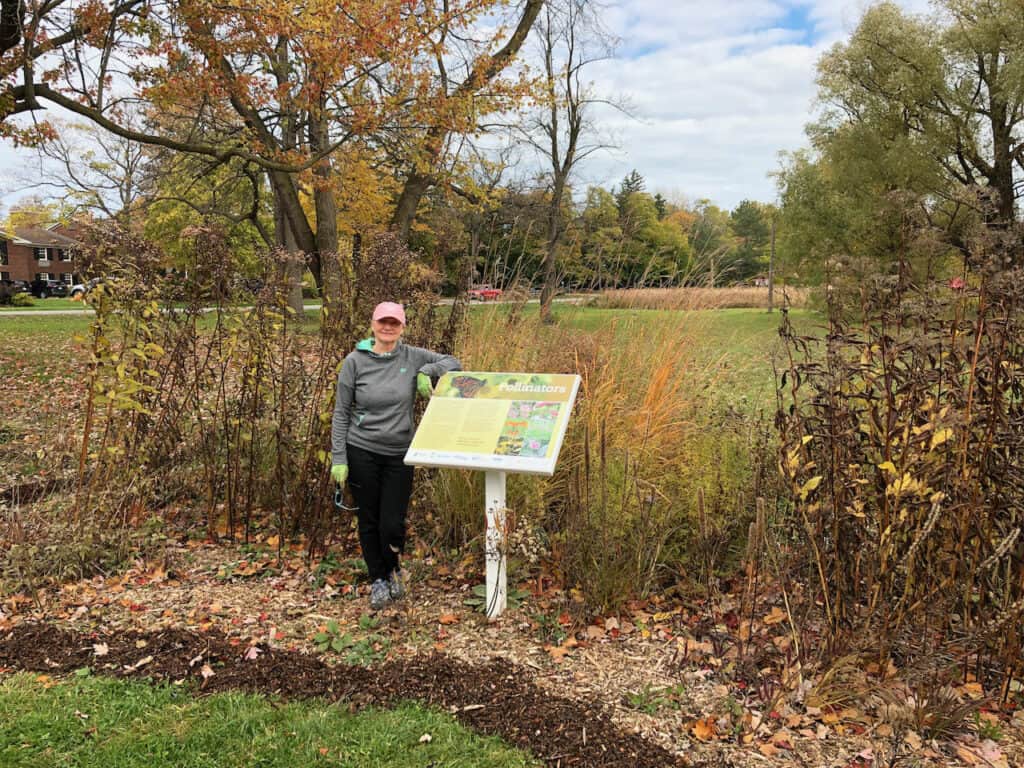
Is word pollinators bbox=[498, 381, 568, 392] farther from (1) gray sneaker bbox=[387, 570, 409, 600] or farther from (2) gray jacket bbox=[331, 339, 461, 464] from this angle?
(1) gray sneaker bbox=[387, 570, 409, 600]

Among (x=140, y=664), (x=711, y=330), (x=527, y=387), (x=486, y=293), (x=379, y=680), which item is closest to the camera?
(x=379, y=680)

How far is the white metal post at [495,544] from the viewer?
339 centimetres

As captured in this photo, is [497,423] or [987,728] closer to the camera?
[987,728]

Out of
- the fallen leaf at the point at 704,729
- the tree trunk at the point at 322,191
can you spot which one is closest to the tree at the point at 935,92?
the tree trunk at the point at 322,191

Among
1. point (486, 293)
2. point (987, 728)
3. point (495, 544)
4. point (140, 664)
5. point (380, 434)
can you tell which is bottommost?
point (140, 664)

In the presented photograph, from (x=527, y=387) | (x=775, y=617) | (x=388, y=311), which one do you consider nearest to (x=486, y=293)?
(x=388, y=311)

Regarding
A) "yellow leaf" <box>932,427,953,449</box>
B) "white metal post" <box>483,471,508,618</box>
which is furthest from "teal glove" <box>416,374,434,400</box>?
"yellow leaf" <box>932,427,953,449</box>

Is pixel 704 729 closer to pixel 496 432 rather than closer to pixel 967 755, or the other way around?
pixel 967 755

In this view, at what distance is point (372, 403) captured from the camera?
371cm

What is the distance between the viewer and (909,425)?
8.40 feet

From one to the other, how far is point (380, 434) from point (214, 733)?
1522 mm

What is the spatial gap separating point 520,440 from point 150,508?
304cm

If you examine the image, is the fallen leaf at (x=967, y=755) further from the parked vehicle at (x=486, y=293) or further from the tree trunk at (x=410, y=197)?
the tree trunk at (x=410, y=197)

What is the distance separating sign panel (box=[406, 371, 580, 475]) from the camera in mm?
3248
